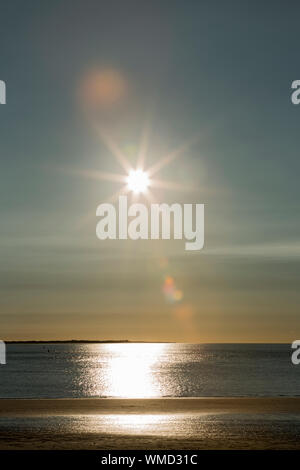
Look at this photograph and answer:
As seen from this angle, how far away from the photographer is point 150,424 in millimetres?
39562

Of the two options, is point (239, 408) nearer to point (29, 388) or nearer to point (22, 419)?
point (22, 419)

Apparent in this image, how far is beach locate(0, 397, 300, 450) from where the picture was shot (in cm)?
3262

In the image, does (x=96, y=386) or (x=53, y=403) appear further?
(x=96, y=386)

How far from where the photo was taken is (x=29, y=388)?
100 metres

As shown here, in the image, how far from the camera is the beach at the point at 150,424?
32.6 m
